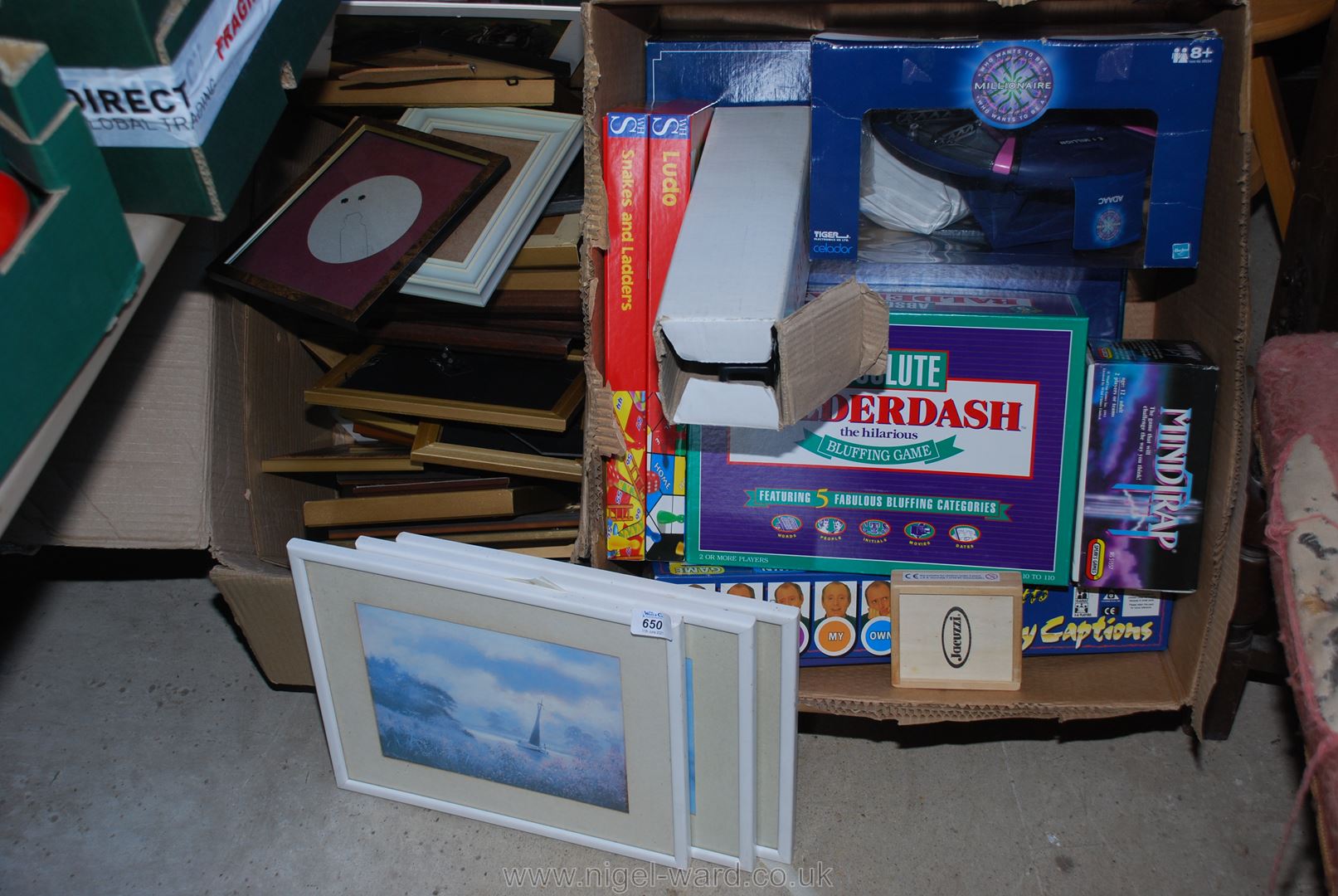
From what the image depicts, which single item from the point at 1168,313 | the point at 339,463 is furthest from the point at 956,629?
the point at 339,463

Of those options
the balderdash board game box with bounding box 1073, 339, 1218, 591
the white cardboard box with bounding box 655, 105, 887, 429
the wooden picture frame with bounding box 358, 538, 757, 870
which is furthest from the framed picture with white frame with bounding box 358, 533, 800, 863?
the balderdash board game box with bounding box 1073, 339, 1218, 591

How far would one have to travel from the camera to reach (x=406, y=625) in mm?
1142

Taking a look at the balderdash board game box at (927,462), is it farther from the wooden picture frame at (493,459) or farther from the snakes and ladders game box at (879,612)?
the wooden picture frame at (493,459)

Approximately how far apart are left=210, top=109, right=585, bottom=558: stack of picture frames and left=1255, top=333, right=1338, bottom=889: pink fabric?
760 millimetres

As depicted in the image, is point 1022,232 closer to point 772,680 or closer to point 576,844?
point 772,680

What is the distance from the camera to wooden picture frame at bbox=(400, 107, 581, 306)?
3.97 ft

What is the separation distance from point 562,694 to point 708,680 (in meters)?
Result: 0.17

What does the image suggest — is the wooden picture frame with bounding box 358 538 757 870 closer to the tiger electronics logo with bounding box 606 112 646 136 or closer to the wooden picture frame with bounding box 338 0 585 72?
the tiger electronics logo with bounding box 606 112 646 136

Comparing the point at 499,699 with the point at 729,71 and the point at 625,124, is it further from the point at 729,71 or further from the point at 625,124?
the point at 729,71

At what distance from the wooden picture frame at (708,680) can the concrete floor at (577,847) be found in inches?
3.0

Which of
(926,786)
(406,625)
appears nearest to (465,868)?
(406,625)

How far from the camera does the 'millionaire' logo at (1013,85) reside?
3.29 feet

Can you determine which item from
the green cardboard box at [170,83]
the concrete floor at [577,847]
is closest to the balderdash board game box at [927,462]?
the concrete floor at [577,847]

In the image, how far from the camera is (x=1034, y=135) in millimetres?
1111
